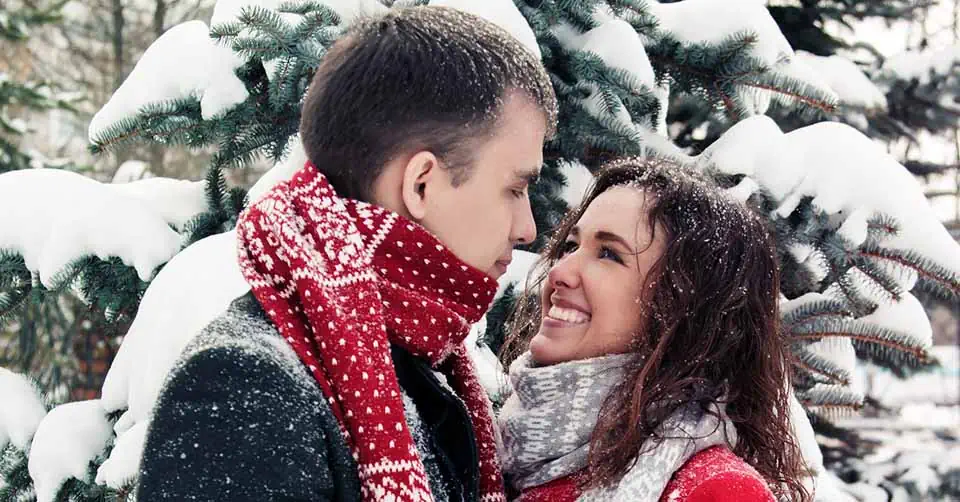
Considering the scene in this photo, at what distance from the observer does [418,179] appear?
1.71m

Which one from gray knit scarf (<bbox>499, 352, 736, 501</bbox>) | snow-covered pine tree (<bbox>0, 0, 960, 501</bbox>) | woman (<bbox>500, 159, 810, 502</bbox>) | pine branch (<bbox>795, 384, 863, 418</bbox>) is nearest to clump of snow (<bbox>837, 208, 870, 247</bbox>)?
snow-covered pine tree (<bbox>0, 0, 960, 501</bbox>)

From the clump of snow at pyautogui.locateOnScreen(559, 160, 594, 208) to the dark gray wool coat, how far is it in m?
1.58

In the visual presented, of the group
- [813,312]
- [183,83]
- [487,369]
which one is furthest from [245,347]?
[813,312]

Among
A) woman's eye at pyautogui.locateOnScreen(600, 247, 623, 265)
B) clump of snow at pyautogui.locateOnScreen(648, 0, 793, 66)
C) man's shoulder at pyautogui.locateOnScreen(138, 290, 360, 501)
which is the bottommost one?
woman's eye at pyautogui.locateOnScreen(600, 247, 623, 265)

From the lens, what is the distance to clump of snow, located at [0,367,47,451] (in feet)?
9.86

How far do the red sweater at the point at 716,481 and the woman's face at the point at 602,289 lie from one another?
0.34 m

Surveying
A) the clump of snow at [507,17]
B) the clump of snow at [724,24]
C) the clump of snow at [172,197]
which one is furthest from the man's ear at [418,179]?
the clump of snow at [724,24]

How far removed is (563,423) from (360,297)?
31.2 inches

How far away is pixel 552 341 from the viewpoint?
2.31 meters

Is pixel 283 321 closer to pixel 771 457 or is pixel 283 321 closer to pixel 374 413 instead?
pixel 374 413

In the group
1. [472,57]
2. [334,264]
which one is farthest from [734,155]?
[334,264]

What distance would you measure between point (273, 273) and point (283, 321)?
81 millimetres

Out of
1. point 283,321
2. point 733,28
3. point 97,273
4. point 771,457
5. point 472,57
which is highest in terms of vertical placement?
point 472,57

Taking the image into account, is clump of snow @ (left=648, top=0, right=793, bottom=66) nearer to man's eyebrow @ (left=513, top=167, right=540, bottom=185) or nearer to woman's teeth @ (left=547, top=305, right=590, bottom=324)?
woman's teeth @ (left=547, top=305, right=590, bottom=324)
